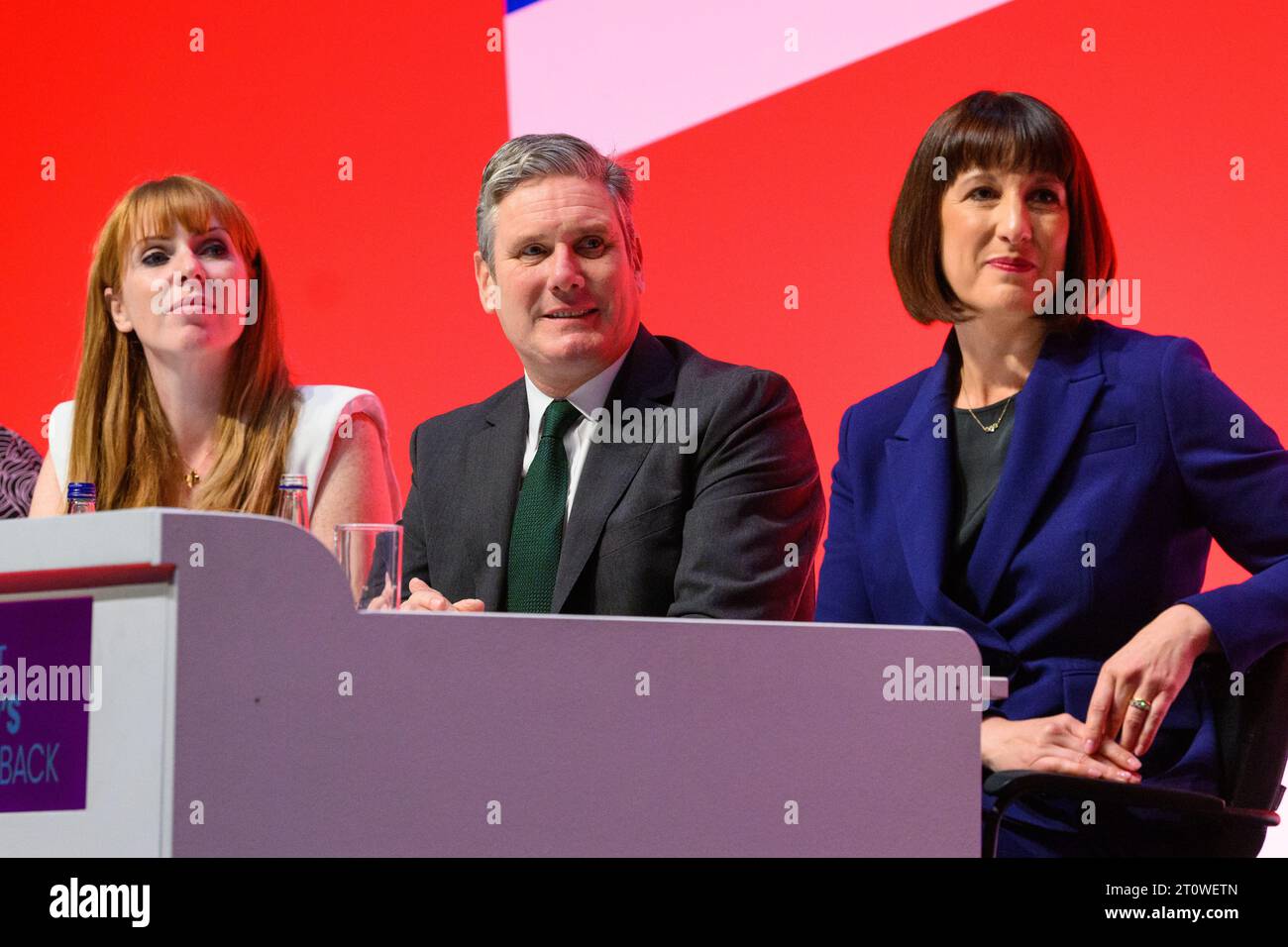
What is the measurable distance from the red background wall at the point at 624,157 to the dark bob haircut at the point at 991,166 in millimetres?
683

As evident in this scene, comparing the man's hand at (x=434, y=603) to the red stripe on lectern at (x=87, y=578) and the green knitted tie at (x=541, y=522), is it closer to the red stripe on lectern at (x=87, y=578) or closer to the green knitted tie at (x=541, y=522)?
the green knitted tie at (x=541, y=522)

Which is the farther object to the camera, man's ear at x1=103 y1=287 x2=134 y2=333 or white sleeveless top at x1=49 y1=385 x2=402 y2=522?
man's ear at x1=103 y1=287 x2=134 y2=333

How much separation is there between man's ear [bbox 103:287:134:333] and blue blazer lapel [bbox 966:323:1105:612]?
1736 mm

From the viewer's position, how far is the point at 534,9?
12.4 ft

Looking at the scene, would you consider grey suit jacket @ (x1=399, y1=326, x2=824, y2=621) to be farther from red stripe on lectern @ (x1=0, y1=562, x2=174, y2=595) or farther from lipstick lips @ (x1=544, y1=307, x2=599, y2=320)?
red stripe on lectern @ (x1=0, y1=562, x2=174, y2=595)

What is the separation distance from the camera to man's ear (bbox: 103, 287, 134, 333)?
122 inches

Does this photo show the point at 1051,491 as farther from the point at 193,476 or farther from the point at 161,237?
the point at 161,237

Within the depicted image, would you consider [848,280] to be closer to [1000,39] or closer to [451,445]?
[1000,39]

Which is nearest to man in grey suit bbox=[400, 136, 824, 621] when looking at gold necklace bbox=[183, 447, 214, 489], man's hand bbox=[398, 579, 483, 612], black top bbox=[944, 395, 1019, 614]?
black top bbox=[944, 395, 1019, 614]

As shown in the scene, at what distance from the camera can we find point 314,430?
3029mm

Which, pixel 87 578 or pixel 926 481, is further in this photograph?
pixel 926 481

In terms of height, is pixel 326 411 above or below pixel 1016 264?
below

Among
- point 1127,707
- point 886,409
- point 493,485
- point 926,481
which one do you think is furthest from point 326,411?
point 1127,707

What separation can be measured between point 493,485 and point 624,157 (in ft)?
4.40
